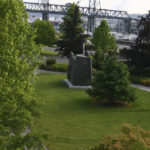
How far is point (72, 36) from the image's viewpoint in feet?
151

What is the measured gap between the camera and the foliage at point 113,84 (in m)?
21.9

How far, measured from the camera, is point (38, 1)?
161 meters

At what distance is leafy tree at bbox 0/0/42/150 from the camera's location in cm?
977

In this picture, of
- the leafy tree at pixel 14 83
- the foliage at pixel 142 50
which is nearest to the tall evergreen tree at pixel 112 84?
the leafy tree at pixel 14 83

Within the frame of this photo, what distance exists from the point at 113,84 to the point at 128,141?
12.2 m

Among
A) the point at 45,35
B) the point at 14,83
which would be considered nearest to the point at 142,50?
the point at 14,83

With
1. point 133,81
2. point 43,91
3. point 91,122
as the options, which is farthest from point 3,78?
point 133,81

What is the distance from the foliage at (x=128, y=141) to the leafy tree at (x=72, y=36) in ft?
112

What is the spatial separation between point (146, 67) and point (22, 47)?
69.0 feet

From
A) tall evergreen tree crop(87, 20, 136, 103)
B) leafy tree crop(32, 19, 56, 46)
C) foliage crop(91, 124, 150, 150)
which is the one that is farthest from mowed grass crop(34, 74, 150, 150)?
leafy tree crop(32, 19, 56, 46)

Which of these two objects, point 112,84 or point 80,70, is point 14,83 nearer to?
point 112,84

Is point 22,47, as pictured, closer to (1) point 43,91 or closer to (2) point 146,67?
(1) point 43,91

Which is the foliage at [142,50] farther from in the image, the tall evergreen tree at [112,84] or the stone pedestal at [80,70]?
the tall evergreen tree at [112,84]

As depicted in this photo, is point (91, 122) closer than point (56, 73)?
Yes
